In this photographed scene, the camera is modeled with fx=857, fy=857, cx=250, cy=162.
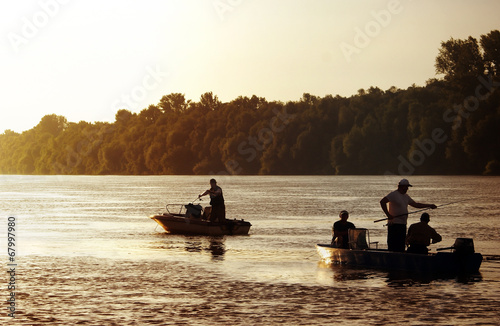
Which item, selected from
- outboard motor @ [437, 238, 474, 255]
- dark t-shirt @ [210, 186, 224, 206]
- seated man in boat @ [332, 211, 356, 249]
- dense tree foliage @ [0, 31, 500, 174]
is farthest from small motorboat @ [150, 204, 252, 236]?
dense tree foliage @ [0, 31, 500, 174]

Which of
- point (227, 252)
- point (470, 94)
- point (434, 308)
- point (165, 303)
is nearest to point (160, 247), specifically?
point (227, 252)

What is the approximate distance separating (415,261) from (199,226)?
50.9 ft

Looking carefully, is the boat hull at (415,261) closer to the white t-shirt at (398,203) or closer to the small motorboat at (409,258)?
the small motorboat at (409,258)

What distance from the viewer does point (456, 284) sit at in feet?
69.7

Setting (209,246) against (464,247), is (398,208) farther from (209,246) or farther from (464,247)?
(209,246)

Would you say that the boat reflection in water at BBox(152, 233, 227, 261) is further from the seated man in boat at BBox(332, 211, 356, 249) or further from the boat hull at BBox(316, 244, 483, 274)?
the boat hull at BBox(316, 244, 483, 274)

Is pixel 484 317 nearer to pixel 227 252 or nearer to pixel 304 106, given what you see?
pixel 227 252

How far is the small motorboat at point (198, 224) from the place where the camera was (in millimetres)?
36125

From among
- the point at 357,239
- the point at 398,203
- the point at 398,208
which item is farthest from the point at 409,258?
the point at 357,239

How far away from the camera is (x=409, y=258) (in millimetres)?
22844

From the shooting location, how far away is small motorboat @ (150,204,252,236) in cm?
3612

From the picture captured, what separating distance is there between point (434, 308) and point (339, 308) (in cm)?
197

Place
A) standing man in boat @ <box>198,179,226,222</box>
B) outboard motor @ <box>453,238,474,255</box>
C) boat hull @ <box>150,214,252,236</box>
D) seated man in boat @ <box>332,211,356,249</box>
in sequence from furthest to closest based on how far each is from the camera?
boat hull @ <box>150,214,252,236</box>
standing man in boat @ <box>198,179,226,222</box>
seated man in boat @ <box>332,211,356,249</box>
outboard motor @ <box>453,238,474,255</box>

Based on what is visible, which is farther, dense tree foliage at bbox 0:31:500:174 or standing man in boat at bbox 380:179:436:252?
dense tree foliage at bbox 0:31:500:174
